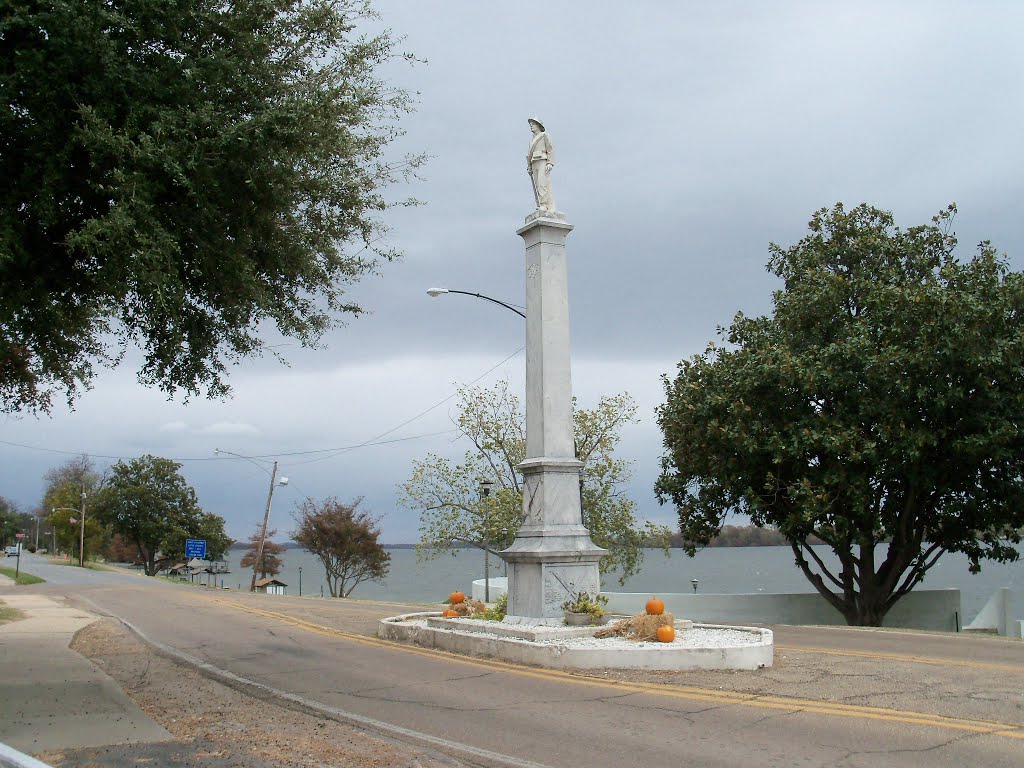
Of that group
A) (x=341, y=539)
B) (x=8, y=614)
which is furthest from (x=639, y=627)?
(x=341, y=539)

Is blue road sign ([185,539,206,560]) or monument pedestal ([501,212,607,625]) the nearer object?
monument pedestal ([501,212,607,625])

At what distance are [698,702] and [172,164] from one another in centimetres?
751

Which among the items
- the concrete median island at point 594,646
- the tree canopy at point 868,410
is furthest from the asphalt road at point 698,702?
the tree canopy at point 868,410

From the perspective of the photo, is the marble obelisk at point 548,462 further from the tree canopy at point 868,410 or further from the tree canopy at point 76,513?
the tree canopy at point 76,513

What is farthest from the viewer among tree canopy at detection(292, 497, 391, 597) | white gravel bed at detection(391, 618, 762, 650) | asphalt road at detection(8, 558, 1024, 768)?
tree canopy at detection(292, 497, 391, 597)

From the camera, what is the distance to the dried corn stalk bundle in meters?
12.4

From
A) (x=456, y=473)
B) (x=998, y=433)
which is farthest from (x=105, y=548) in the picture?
(x=998, y=433)

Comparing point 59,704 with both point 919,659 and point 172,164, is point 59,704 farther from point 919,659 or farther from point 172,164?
point 919,659

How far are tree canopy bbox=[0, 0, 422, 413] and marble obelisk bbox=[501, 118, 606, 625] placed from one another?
13.7ft

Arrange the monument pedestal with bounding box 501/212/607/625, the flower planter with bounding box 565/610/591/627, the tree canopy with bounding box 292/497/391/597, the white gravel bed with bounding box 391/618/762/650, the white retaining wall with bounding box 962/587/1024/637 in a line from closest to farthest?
the white gravel bed with bounding box 391/618/762/650 → the flower planter with bounding box 565/610/591/627 → the monument pedestal with bounding box 501/212/607/625 → the white retaining wall with bounding box 962/587/1024/637 → the tree canopy with bounding box 292/497/391/597

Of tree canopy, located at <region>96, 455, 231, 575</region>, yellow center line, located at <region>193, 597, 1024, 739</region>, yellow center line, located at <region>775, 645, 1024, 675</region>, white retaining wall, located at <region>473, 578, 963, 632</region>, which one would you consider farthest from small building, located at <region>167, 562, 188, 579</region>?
yellow center line, located at <region>775, 645, 1024, 675</region>

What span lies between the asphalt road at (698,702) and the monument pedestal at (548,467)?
1767 millimetres

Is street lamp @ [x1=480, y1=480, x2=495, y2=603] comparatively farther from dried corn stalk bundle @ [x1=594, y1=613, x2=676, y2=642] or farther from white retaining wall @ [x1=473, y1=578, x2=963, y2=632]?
dried corn stalk bundle @ [x1=594, y1=613, x2=676, y2=642]

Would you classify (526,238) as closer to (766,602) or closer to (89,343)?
(89,343)
